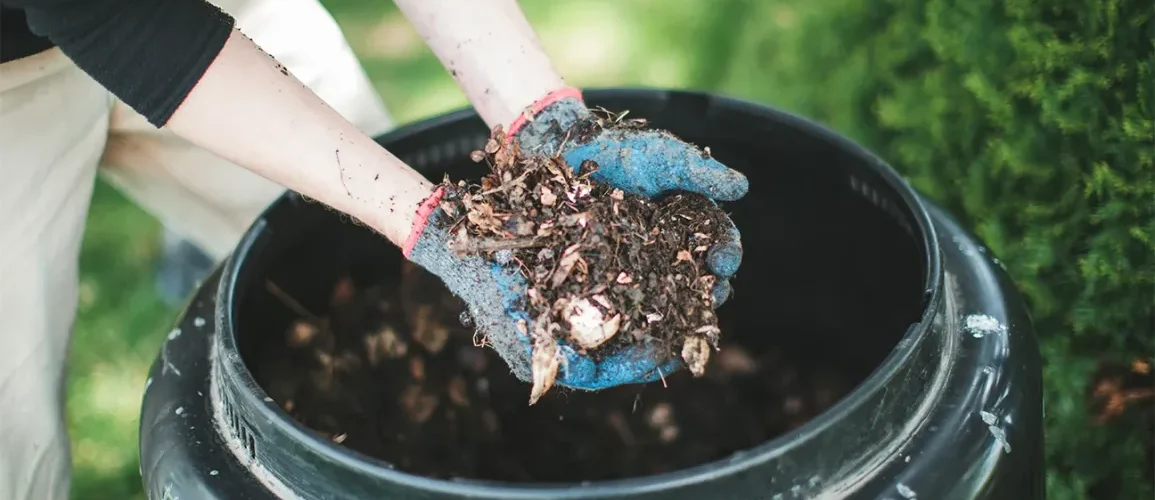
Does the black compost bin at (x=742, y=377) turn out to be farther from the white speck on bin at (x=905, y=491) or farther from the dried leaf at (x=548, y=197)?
the dried leaf at (x=548, y=197)

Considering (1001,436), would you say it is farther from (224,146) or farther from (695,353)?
(224,146)

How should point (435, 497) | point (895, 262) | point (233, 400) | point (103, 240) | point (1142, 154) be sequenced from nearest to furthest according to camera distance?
point (435, 497) → point (233, 400) → point (895, 262) → point (1142, 154) → point (103, 240)

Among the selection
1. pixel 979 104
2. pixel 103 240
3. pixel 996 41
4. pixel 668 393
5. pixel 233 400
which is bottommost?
pixel 103 240

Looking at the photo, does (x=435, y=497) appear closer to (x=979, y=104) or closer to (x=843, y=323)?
(x=843, y=323)

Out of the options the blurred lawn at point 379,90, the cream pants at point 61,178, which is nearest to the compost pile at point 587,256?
the cream pants at point 61,178

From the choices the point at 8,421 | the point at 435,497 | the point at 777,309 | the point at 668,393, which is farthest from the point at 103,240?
the point at 435,497

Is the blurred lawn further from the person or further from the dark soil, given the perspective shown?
the dark soil
